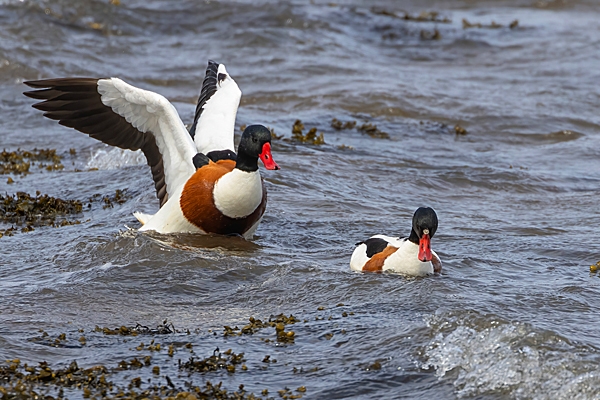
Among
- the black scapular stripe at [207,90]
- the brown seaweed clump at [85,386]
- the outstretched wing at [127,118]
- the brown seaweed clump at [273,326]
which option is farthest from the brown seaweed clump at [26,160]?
the brown seaweed clump at [85,386]

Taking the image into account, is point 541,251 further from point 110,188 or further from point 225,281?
point 110,188

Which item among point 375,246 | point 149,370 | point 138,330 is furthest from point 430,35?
point 149,370

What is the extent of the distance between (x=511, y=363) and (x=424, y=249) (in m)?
1.81

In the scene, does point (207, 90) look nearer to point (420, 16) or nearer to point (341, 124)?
point (341, 124)

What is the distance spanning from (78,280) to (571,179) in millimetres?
6427

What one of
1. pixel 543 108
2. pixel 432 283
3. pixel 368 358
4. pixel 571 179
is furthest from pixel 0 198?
pixel 543 108

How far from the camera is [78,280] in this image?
704 cm

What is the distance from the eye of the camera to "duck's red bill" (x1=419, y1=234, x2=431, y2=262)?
6939mm

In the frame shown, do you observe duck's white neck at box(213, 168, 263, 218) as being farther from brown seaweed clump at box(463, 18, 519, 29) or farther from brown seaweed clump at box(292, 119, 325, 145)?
brown seaweed clump at box(463, 18, 519, 29)

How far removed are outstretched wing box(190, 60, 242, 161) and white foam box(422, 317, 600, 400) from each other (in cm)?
382

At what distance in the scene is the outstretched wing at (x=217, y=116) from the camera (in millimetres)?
8969

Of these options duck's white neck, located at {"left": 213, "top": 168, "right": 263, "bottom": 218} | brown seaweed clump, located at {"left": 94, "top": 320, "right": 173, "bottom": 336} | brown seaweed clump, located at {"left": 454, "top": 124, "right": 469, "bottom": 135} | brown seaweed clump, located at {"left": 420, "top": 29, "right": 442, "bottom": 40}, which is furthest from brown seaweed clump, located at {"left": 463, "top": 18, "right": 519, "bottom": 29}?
brown seaweed clump, located at {"left": 94, "top": 320, "right": 173, "bottom": 336}

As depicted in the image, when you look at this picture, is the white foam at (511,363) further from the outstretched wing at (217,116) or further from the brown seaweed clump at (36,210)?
the brown seaweed clump at (36,210)

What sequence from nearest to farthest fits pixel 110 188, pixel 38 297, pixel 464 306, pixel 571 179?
pixel 464 306 < pixel 38 297 < pixel 110 188 < pixel 571 179
